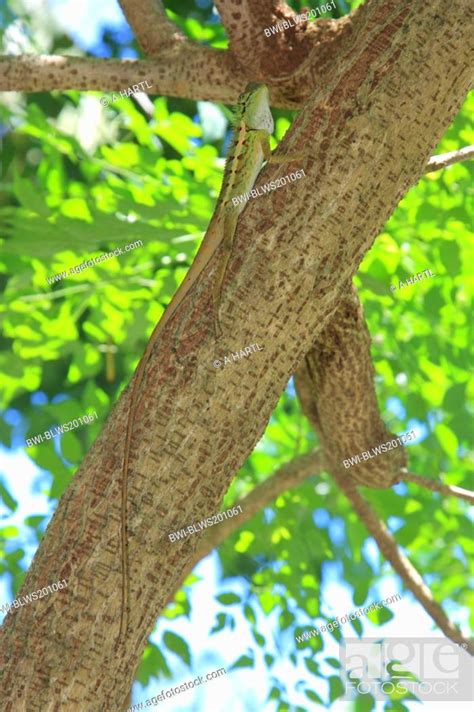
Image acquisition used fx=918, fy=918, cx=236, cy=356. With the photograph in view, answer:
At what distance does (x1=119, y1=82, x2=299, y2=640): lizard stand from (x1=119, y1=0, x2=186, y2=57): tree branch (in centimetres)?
80

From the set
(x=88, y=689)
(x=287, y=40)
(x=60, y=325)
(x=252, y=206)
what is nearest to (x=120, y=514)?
(x=88, y=689)

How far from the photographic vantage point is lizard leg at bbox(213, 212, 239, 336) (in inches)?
106

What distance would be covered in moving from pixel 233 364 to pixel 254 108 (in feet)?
4.49

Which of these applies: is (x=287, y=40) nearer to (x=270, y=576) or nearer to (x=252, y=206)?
(x=252, y=206)

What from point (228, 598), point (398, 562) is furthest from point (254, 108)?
point (228, 598)

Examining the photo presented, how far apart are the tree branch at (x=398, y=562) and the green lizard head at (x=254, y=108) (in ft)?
5.96

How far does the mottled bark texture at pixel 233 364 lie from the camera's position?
→ 98.4 inches

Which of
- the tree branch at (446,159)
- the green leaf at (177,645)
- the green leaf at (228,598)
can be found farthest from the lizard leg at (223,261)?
the green leaf at (177,645)

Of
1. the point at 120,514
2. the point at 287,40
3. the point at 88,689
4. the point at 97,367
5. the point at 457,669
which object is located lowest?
the point at 457,669

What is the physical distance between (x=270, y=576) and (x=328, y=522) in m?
0.65

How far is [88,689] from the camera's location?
246 centimetres

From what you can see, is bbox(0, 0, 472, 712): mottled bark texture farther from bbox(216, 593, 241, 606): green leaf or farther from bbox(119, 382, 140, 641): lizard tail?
bbox(216, 593, 241, 606): green leaf

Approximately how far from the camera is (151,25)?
430 cm

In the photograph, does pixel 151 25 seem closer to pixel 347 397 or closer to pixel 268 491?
pixel 347 397
